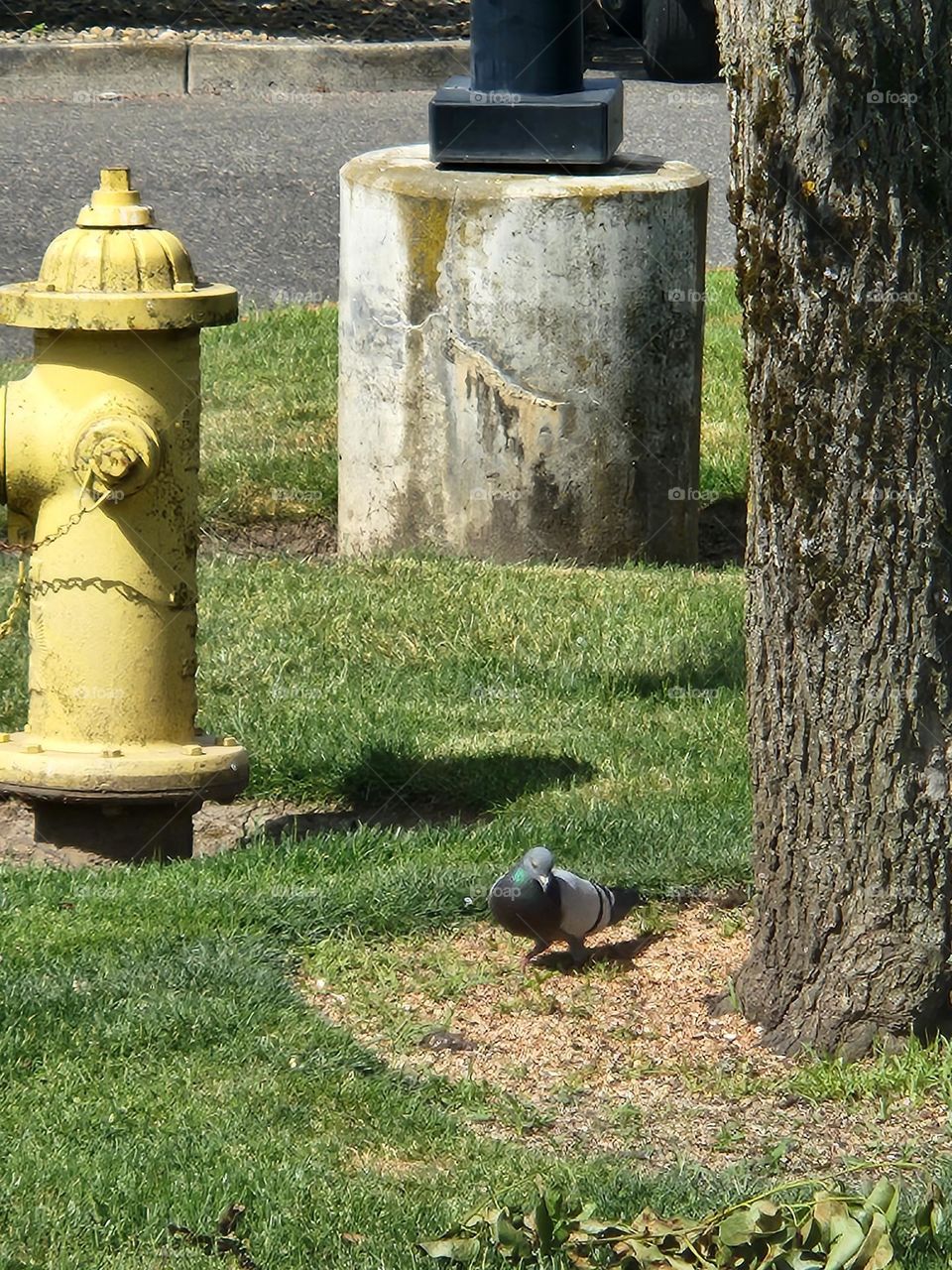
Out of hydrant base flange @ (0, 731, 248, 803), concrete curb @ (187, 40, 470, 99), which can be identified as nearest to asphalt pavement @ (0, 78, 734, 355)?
concrete curb @ (187, 40, 470, 99)

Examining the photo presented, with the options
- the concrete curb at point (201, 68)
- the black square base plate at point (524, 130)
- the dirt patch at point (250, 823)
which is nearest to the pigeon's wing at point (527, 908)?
the dirt patch at point (250, 823)

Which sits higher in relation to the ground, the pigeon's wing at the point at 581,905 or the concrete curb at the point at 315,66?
the concrete curb at the point at 315,66

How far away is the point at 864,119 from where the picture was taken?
3.01 meters

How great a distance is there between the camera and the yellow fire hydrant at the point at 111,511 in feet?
14.0

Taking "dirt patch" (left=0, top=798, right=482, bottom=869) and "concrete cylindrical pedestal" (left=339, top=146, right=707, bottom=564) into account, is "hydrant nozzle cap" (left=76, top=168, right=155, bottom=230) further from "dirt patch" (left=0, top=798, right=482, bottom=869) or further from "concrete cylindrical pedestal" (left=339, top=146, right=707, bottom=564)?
"concrete cylindrical pedestal" (left=339, top=146, right=707, bottom=564)

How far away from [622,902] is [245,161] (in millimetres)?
9076

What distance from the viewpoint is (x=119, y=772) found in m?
4.33

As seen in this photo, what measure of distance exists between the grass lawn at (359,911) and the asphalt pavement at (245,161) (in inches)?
136

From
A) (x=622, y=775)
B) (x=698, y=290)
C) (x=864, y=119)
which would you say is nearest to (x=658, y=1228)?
(x=864, y=119)

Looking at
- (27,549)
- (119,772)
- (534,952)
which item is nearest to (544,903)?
(534,952)

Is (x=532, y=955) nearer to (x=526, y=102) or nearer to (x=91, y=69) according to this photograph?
(x=526, y=102)

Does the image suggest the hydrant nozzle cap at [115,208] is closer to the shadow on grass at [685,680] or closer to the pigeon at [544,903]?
the pigeon at [544,903]

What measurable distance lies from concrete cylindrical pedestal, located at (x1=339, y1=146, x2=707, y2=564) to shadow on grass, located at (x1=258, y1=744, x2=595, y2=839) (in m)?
1.71

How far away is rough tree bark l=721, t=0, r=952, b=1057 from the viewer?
3.02 m
